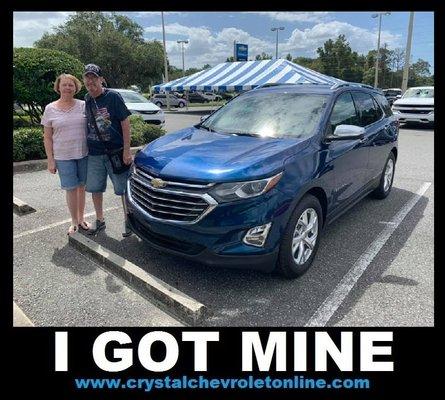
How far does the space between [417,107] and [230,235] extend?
14.9 metres

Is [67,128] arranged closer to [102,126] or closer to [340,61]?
[102,126]

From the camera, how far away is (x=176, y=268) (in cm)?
362

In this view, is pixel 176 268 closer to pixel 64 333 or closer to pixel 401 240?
pixel 64 333

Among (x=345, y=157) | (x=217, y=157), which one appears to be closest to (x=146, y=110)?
(x=345, y=157)

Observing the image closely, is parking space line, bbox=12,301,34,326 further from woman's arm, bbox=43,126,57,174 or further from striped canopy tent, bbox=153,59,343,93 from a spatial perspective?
striped canopy tent, bbox=153,59,343,93

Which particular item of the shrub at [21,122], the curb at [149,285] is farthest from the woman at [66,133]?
the shrub at [21,122]

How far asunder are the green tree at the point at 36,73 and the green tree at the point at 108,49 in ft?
103

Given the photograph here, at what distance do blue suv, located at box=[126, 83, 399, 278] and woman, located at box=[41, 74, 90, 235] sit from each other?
85 cm

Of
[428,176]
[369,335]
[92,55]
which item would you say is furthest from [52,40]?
[369,335]

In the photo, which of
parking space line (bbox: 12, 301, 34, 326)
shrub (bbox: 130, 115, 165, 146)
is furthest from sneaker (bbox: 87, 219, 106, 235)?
shrub (bbox: 130, 115, 165, 146)

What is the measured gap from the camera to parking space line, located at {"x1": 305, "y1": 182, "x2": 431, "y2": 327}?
2.93 m

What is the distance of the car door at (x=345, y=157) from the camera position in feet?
12.6

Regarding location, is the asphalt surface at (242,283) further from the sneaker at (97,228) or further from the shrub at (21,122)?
the shrub at (21,122)

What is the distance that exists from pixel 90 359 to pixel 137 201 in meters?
1.39
